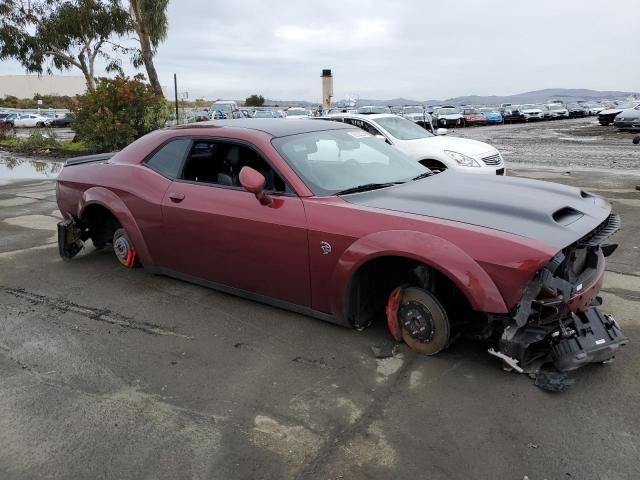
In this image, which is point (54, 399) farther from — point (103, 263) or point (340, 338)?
point (103, 263)

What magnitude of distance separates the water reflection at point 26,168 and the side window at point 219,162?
9582 mm

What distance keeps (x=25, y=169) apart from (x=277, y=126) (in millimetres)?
12375

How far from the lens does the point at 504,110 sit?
42.4m

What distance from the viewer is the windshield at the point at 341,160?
12.2ft

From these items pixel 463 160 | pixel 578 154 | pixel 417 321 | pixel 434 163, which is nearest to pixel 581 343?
pixel 417 321

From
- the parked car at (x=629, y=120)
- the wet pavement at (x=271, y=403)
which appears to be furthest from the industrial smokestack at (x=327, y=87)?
the wet pavement at (x=271, y=403)

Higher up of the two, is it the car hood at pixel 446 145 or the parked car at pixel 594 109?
the parked car at pixel 594 109

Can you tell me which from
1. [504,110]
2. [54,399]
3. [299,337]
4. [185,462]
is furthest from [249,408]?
[504,110]

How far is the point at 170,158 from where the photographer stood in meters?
4.46

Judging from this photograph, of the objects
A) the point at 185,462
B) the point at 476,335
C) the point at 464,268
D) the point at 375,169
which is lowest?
the point at 185,462

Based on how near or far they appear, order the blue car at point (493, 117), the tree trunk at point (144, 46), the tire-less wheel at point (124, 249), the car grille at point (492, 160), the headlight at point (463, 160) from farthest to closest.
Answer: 1. the blue car at point (493, 117)
2. the tree trunk at point (144, 46)
3. the car grille at point (492, 160)
4. the headlight at point (463, 160)
5. the tire-less wheel at point (124, 249)

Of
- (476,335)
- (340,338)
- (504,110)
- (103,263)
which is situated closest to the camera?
(476,335)

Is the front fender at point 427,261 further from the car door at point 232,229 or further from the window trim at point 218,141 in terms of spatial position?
the window trim at point 218,141

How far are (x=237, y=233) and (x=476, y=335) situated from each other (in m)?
1.80
